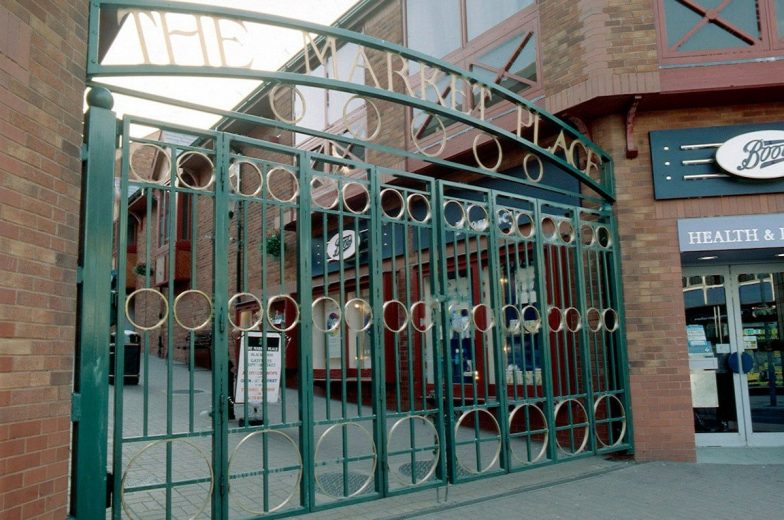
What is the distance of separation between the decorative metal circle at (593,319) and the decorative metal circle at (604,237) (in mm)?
855

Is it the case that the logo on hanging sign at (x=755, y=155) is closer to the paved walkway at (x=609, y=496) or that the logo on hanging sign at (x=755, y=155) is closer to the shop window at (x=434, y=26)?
the paved walkway at (x=609, y=496)

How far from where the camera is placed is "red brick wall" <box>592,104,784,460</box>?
23.4 feet

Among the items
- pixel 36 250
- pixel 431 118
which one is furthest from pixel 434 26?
pixel 36 250

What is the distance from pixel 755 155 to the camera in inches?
286

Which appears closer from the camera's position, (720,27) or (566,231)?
(720,27)

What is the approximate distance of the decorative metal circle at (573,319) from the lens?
689 cm

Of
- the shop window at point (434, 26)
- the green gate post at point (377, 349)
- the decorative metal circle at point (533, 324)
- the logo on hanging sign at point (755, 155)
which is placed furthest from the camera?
the shop window at point (434, 26)

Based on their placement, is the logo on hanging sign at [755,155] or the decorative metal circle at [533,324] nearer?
the decorative metal circle at [533,324]

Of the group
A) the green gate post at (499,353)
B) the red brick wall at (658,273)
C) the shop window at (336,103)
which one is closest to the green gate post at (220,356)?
the green gate post at (499,353)

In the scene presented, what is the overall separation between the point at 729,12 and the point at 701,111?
4.52 ft

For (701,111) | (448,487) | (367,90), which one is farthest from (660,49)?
(448,487)

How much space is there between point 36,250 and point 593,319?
589 cm

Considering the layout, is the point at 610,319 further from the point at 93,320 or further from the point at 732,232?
the point at 93,320

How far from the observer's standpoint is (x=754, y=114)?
743 centimetres
